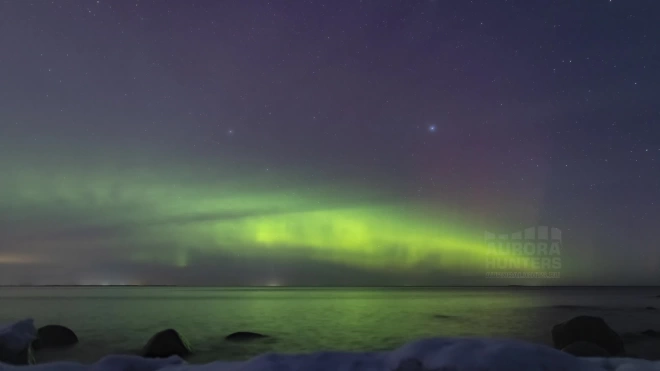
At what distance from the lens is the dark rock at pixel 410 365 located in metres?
6.77

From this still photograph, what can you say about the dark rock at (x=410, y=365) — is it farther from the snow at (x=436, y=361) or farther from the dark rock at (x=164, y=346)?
the dark rock at (x=164, y=346)

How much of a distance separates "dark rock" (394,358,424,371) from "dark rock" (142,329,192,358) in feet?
48.3

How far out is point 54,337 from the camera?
23.9m

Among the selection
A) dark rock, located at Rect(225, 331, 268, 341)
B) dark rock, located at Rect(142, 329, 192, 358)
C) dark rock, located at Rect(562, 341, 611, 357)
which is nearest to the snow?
dark rock, located at Rect(562, 341, 611, 357)

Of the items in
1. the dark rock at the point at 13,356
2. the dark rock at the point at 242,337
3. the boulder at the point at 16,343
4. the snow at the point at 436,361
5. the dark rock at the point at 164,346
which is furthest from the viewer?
the dark rock at the point at 242,337

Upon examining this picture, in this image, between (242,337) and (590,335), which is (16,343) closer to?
(242,337)

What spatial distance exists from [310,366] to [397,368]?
1.33m

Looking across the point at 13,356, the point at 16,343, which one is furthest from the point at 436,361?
the point at 16,343

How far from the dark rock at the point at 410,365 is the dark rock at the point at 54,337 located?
22.1 meters

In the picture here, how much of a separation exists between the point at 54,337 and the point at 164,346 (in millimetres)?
9092

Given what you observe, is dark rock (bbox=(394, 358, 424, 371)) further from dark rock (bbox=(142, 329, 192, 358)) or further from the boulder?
dark rock (bbox=(142, 329, 192, 358))

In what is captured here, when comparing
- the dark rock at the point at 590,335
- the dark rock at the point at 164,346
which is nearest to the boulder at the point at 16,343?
the dark rock at the point at 164,346

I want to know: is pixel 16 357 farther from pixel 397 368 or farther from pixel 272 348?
pixel 272 348

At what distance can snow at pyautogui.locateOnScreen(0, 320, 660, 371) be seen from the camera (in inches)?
255
